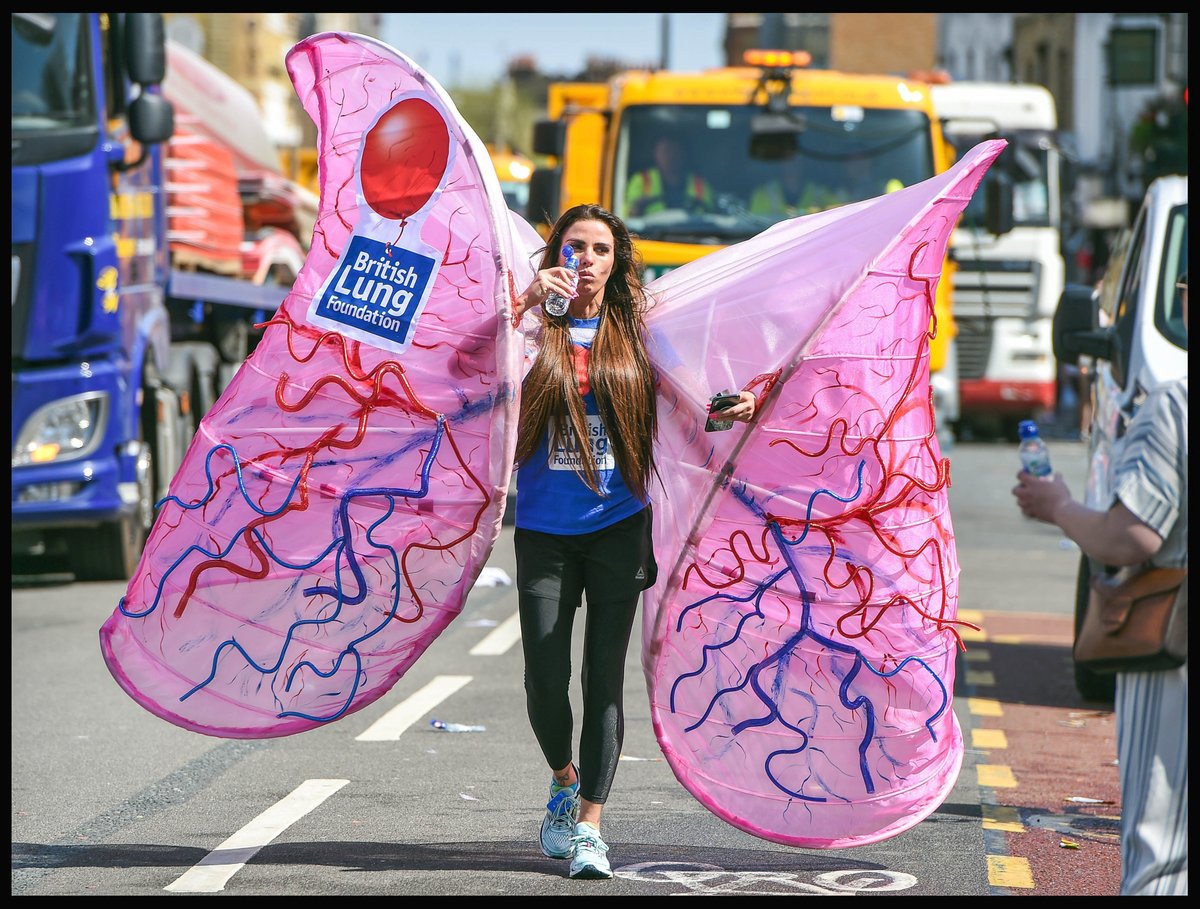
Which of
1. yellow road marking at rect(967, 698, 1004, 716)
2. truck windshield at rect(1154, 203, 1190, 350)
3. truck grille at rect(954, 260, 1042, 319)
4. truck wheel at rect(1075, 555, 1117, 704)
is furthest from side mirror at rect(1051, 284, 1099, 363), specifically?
truck grille at rect(954, 260, 1042, 319)

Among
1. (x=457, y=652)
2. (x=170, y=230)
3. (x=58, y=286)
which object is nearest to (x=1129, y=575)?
(x=457, y=652)

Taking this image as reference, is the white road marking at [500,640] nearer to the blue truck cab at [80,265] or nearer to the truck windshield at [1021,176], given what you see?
the blue truck cab at [80,265]

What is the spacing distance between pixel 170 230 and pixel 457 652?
19.1 ft

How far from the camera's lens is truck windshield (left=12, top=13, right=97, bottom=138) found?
12.2 metres

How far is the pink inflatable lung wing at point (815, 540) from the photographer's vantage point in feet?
18.3

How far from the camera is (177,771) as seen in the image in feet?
24.2

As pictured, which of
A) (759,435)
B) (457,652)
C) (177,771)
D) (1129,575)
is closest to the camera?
(1129,575)

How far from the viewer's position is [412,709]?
28.3 ft

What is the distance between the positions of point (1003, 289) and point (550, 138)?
34.5ft

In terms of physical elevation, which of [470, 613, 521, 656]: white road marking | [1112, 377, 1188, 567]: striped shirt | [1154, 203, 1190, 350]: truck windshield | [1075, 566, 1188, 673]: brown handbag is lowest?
[470, 613, 521, 656]: white road marking

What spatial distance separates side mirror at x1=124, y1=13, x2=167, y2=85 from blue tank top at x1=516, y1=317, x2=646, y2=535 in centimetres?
742

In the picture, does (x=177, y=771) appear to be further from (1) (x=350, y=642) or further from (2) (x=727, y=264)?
(2) (x=727, y=264)

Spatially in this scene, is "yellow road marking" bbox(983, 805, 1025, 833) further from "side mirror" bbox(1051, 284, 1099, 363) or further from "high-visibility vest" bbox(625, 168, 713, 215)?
"high-visibility vest" bbox(625, 168, 713, 215)
